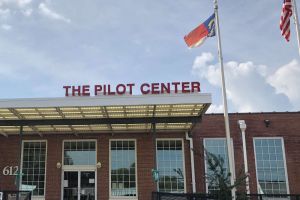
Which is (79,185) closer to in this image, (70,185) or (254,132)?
(70,185)

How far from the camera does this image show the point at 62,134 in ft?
69.8

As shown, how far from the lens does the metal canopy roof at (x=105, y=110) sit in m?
15.9

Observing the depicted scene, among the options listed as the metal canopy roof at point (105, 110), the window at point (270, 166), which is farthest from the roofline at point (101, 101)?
the window at point (270, 166)

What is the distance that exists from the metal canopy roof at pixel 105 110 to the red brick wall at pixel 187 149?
11.3 feet

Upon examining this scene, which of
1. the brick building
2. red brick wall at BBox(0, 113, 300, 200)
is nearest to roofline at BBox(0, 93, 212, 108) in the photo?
the brick building

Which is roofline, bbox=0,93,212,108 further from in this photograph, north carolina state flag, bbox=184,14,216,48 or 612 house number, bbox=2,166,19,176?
612 house number, bbox=2,166,19,176

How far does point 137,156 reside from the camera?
2097cm

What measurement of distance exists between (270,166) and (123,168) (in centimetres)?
719

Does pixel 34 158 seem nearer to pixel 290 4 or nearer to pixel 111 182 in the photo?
pixel 111 182

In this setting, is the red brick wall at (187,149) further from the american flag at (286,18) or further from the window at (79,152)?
the american flag at (286,18)

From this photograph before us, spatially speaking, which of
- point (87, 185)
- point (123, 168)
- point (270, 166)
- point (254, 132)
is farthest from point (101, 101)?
point (270, 166)

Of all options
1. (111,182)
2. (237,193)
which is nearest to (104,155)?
(111,182)

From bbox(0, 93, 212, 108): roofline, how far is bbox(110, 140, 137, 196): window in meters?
5.70

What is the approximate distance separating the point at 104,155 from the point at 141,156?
1832mm
